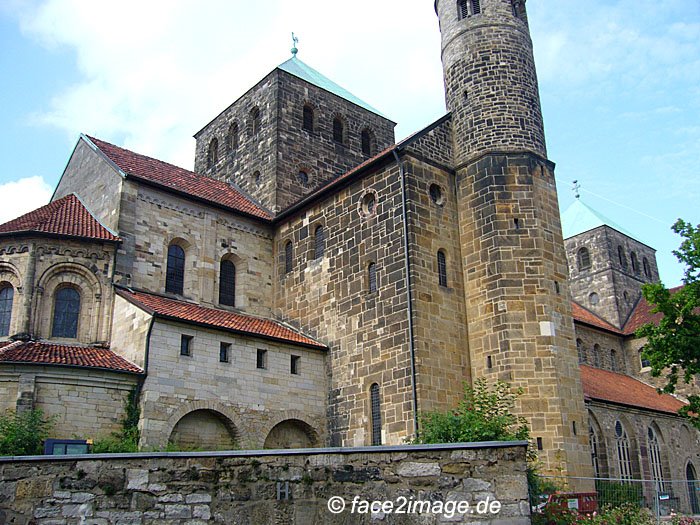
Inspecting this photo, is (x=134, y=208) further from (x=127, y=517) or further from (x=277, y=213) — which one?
(x=127, y=517)

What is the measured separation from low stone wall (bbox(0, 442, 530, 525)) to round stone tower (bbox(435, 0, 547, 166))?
16.9 metres

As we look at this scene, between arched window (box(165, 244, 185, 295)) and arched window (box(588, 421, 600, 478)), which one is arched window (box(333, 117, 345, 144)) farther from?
arched window (box(588, 421, 600, 478))

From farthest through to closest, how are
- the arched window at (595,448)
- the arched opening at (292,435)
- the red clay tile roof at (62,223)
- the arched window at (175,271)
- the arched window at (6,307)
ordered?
the arched window at (595,448) → the arched window at (175,271) → the red clay tile roof at (62,223) → the arched opening at (292,435) → the arched window at (6,307)

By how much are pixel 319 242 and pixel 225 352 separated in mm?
6302

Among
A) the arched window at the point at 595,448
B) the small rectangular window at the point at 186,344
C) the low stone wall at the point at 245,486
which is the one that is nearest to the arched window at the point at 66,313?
the small rectangular window at the point at 186,344

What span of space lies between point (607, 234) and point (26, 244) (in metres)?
35.6

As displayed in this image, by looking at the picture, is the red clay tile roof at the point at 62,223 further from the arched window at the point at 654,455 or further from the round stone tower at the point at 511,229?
the arched window at the point at 654,455

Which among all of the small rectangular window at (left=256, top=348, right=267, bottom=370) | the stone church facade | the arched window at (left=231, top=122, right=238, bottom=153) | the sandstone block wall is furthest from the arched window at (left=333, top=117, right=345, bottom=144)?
the small rectangular window at (left=256, top=348, right=267, bottom=370)

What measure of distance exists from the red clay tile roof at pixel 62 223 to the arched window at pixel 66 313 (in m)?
2.00

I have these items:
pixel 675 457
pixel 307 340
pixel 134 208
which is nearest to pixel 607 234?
pixel 675 457

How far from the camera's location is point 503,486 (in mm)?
9297

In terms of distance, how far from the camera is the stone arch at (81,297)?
919 inches

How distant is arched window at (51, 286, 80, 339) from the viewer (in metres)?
23.6

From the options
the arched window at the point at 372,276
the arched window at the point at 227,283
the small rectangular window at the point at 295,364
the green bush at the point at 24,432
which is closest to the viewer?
the green bush at the point at 24,432
